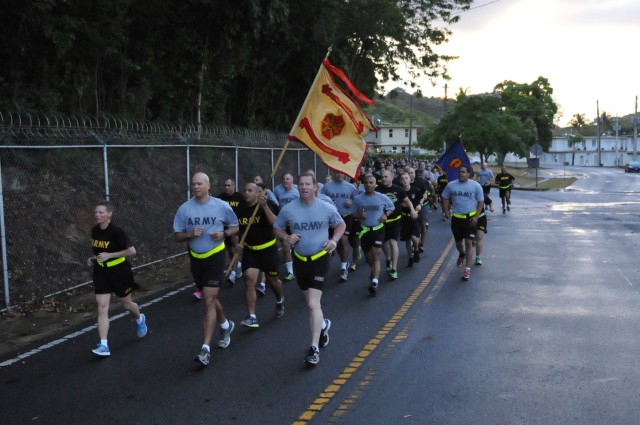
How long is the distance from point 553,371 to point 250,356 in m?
2.86

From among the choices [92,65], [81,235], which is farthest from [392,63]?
[81,235]

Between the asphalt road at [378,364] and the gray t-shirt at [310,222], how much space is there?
3.51 feet

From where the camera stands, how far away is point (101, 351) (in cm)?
706

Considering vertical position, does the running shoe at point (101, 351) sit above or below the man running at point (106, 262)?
below

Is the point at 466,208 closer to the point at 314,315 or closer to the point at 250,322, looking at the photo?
the point at 250,322

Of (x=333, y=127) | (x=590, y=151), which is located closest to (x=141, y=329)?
(x=333, y=127)

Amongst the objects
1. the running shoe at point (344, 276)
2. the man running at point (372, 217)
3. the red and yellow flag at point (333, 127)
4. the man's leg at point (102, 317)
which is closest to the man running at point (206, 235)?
the man's leg at point (102, 317)

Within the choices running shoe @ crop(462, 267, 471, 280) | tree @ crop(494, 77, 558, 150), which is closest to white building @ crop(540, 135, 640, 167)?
tree @ crop(494, 77, 558, 150)

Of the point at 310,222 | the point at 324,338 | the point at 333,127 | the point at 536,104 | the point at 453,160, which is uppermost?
the point at 536,104

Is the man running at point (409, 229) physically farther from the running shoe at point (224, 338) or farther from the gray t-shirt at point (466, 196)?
the running shoe at point (224, 338)

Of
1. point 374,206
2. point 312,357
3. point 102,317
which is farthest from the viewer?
point 374,206

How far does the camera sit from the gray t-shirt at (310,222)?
7043 mm

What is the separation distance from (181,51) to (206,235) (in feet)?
40.9

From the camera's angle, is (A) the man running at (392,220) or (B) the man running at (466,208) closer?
(A) the man running at (392,220)
